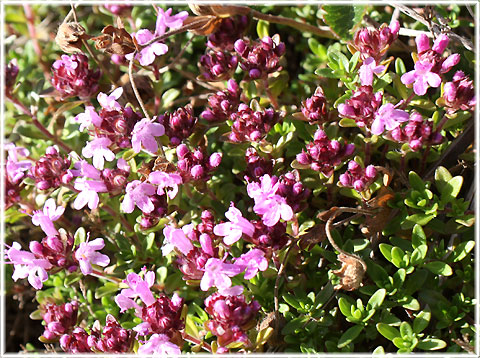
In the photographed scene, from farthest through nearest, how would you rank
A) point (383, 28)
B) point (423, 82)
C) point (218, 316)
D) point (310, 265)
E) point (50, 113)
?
point (50, 113) → point (310, 265) → point (383, 28) → point (423, 82) → point (218, 316)

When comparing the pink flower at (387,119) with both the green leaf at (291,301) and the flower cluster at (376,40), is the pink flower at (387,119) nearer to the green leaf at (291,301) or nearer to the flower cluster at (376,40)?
the flower cluster at (376,40)

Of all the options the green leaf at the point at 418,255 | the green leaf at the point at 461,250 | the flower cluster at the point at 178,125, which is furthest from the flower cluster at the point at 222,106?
the green leaf at the point at 461,250

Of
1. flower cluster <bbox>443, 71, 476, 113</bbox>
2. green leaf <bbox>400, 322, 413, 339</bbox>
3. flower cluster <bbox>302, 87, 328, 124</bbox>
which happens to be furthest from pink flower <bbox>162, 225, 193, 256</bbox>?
flower cluster <bbox>443, 71, 476, 113</bbox>

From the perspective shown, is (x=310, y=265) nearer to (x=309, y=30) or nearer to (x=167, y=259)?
(x=167, y=259)

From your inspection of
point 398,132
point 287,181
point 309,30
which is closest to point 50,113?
point 309,30

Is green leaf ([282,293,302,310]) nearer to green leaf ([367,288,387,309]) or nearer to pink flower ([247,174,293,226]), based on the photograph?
green leaf ([367,288,387,309])

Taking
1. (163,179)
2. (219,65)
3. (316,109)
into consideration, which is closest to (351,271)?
(316,109)

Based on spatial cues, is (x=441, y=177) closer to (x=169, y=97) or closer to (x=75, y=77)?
(x=169, y=97)
